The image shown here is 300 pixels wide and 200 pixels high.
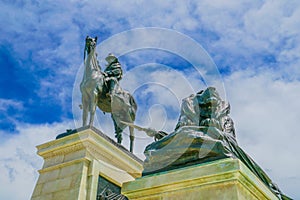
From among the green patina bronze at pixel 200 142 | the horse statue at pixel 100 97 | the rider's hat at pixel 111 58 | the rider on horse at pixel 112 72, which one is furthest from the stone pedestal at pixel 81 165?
the rider's hat at pixel 111 58

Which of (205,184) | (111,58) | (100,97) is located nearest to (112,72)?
(111,58)

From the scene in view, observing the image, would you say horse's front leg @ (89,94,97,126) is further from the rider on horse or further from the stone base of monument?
the stone base of monument

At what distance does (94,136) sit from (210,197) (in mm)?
4474

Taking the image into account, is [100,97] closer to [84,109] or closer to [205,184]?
[84,109]

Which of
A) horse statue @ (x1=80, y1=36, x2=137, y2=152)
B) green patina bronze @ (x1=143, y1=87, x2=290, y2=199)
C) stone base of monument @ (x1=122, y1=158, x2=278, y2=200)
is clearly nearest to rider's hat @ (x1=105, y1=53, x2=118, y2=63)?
horse statue @ (x1=80, y1=36, x2=137, y2=152)

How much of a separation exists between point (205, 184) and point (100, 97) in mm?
6681

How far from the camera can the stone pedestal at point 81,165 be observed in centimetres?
736

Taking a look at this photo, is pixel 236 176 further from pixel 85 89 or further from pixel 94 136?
pixel 85 89

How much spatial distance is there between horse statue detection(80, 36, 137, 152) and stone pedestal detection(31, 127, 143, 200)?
1.35m

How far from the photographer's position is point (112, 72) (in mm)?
10992

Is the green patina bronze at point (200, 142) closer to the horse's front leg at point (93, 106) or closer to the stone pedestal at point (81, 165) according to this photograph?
the stone pedestal at point (81, 165)

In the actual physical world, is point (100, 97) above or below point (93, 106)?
above

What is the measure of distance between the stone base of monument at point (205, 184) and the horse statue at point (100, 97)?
5.20 meters

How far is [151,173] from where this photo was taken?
4.74 m
